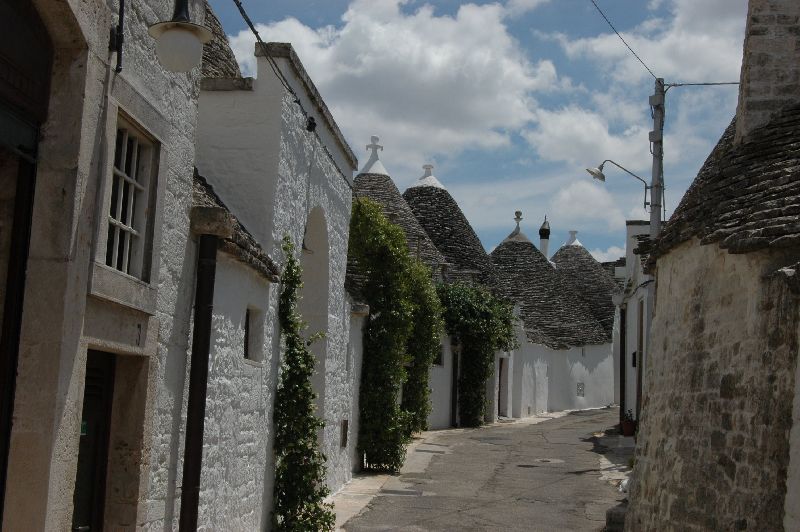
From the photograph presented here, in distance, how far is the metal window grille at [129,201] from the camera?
6109 millimetres

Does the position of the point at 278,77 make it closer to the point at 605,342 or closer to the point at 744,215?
the point at 744,215

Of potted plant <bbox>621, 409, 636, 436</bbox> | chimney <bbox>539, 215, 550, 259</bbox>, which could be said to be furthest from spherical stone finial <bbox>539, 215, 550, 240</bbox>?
potted plant <bbox>621, 409, 636, 436</bbox>

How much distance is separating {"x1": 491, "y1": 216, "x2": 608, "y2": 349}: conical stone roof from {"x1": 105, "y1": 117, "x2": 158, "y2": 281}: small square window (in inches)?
1221

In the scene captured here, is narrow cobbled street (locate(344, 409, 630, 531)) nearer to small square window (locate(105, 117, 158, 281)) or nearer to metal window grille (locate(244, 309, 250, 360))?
metal window grille (locate(244, 309, 250, 360))

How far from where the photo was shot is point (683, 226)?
10.3 metres

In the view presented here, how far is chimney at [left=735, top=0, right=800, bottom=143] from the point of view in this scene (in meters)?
10.9

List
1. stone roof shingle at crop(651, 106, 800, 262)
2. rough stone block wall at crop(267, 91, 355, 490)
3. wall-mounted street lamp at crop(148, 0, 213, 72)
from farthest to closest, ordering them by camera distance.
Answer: rough stone block wall at crop(267, 91, 355, 490) → stone roof shingle at crop(651, 106, 800, 262) → wall-mounted street lamp at crop(148, 0, 213, 72)

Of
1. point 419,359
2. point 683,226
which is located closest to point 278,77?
point 683,226

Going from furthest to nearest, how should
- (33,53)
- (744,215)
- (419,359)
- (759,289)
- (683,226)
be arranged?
(419,359) → (683,226) → (744,215) → (759,289) → (33,53)

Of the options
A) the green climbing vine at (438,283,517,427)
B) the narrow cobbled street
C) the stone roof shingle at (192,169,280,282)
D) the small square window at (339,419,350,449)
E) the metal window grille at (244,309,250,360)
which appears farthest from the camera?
the green climbing vine at (438,283,517,427)

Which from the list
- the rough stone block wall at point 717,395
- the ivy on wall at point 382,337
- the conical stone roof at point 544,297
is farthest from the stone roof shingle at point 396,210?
the rough stone block wall at point 717,395

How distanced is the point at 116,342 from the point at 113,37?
6.17 ft

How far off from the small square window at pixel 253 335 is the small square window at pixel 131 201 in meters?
3.07

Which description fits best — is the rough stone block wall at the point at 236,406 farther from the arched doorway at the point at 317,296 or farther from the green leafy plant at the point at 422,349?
the green leafy plant at the point at 422,349
